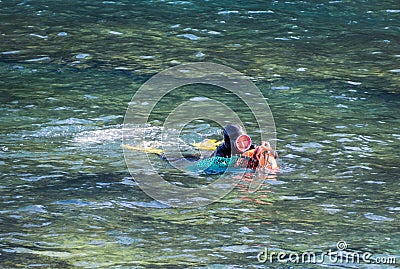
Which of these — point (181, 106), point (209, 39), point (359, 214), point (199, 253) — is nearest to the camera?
point (199, 253)

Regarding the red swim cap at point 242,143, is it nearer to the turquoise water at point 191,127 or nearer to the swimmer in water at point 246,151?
the swimmer in water at point 246,151

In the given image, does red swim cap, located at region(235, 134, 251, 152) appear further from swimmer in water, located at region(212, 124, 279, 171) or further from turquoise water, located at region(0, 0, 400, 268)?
turquoise water, located at region(0, 0, 400, 268)

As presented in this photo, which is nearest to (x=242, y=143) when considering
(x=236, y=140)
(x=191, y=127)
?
(x=236, y=140)

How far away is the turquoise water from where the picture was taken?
6.32 metres

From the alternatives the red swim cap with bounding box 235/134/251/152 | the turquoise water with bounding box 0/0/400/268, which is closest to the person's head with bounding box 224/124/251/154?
the red swim cap with bounding box 235/134/251/152

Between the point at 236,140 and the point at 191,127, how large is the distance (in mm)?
1914

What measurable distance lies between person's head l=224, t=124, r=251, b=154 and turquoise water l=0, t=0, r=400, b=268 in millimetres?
414

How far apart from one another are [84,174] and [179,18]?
→ 799 centimetres

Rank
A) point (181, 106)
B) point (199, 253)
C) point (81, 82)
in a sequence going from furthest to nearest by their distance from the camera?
point (81, 82) → point (181, 106) → point (199, 253)

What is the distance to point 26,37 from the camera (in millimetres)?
14188

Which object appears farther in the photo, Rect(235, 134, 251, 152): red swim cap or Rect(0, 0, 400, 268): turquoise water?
Rect(235, 134, 251, 152): red swim cap

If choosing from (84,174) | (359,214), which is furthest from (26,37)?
(359,214)

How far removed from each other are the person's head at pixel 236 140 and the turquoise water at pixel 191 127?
0.41 metres

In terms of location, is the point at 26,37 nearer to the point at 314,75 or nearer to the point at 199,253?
the point at 314,75
